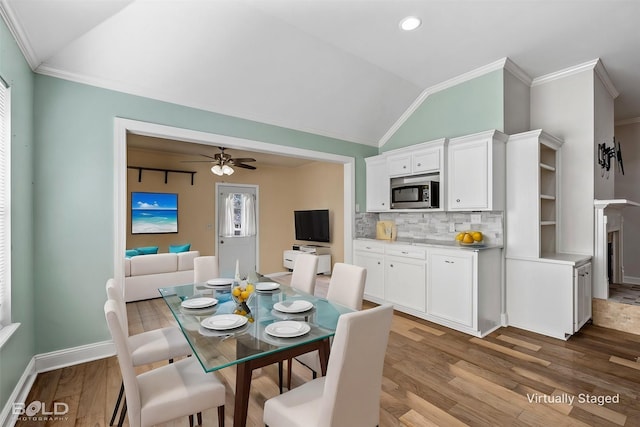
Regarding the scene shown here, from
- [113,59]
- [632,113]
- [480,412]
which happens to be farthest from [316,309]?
[632,113]

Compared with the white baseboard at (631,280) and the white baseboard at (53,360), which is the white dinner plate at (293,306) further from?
the white baseboard at (631,280)

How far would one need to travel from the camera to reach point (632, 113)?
5.00 meters

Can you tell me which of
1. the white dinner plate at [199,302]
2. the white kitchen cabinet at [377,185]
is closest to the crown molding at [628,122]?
the white kitchen cabinet at [377,185]

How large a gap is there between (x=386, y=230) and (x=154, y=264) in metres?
3.55

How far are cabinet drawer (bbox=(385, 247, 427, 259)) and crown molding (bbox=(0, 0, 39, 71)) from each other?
3.99 meters

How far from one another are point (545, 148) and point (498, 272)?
1632 mm

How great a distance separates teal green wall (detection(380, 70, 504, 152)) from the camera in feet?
11.7

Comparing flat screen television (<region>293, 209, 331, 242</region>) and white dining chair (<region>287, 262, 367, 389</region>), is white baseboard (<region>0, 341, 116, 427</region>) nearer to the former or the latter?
white dining chair (<region>287, 262, 367, 389</region>)

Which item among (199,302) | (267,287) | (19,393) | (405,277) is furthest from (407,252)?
(19,393)

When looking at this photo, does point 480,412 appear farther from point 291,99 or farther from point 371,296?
point 291,99

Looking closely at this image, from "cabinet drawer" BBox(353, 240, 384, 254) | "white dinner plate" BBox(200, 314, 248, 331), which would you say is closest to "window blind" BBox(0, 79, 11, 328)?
"white dinner plate" BBox(200, 314, 248, 331)

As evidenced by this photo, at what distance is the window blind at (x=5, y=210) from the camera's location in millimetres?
1969

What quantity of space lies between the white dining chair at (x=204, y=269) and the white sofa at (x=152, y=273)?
190cm

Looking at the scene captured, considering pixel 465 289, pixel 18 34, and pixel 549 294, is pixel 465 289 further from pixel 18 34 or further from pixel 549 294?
pixel 18 34
